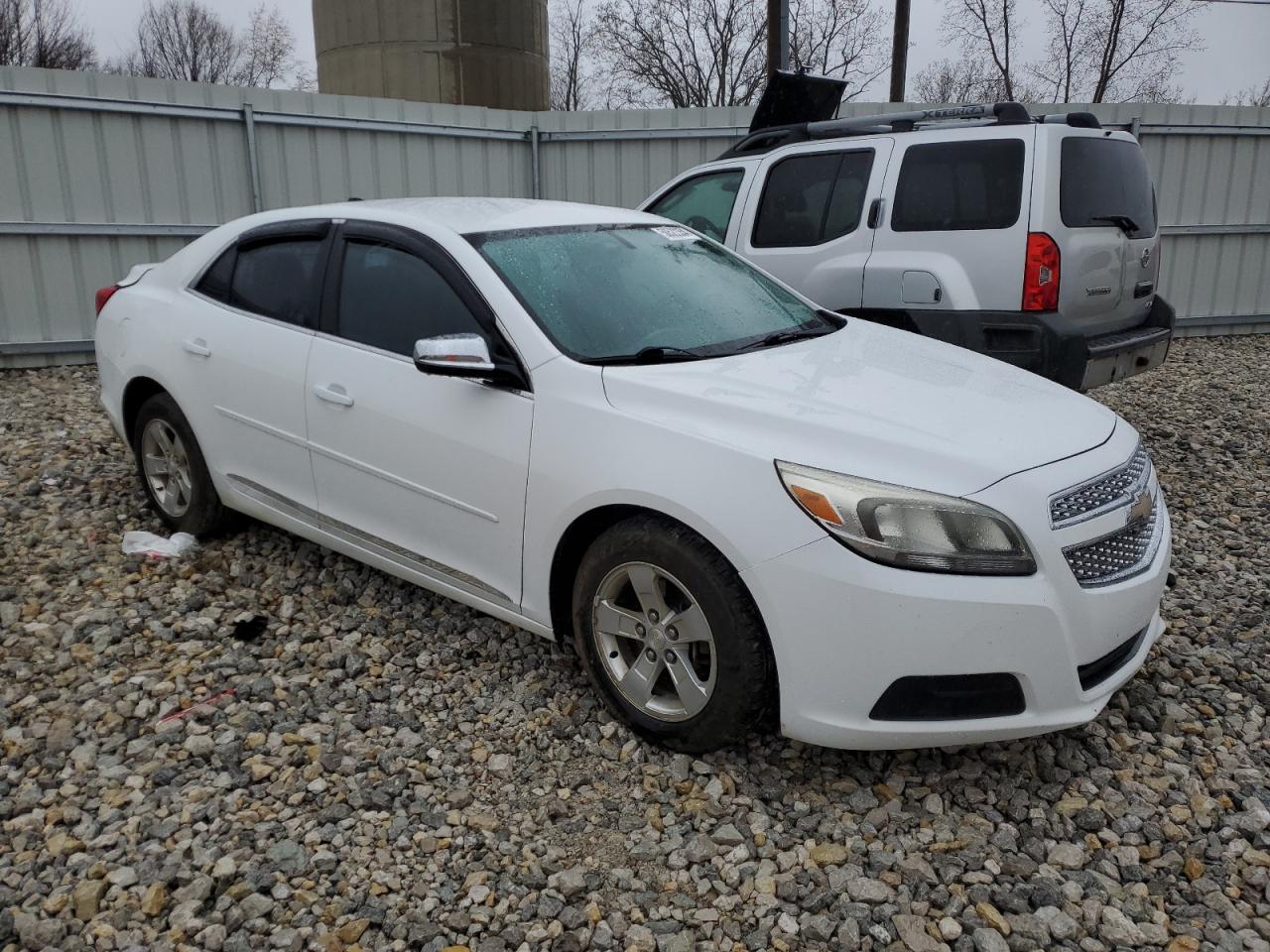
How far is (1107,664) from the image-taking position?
288cm

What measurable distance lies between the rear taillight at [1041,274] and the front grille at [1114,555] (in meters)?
2.55

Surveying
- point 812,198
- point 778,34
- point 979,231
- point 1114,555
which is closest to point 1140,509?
point 1114,555

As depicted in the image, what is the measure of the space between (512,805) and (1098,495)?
6.07 ft

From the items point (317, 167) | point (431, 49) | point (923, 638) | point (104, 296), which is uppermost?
point (431, 49)

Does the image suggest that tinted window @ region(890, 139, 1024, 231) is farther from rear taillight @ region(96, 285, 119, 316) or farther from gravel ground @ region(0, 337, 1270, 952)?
rear taillight @ region(96, 285, 119, 316)

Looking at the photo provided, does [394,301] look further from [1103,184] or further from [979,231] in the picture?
[1103,184]

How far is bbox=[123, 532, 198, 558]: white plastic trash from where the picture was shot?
457 cm

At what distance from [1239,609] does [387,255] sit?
142 inches

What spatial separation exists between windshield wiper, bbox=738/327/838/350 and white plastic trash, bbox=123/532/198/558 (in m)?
2.70

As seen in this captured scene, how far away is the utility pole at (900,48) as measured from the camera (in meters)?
19.1

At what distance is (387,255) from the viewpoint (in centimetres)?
381

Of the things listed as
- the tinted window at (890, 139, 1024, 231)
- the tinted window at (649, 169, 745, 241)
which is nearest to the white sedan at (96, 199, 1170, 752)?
the tinted window at (890, 139, 1024, 231)

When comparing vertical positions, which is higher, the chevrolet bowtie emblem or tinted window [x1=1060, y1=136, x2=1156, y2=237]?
tinted window [x1=1060, y1=136, x2=1156, y2=237]

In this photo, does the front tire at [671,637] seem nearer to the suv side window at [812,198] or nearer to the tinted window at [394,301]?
the tinted window at [394,301]
